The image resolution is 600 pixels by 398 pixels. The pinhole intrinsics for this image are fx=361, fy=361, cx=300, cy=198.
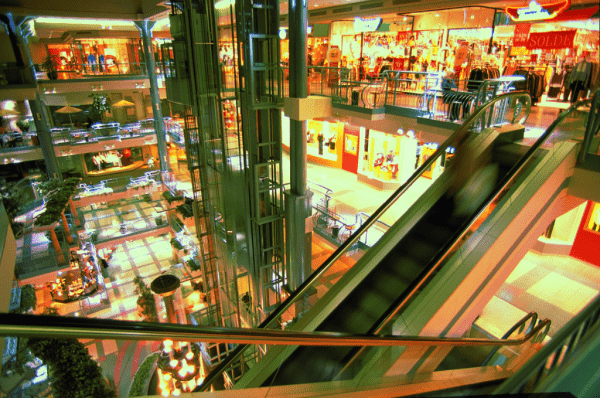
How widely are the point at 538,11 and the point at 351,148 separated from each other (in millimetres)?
9083

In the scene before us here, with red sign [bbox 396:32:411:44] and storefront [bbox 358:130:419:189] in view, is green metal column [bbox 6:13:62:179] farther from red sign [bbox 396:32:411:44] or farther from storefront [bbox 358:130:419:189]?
red sign [bbox 396:32:411:44]

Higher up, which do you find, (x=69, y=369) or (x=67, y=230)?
(x=69, y=369)

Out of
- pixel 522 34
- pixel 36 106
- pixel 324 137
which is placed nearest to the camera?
pixel 522 34

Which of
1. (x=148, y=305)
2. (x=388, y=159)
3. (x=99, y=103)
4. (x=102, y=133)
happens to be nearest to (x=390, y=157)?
(x=388, y=159)

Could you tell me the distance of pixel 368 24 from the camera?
11.2m

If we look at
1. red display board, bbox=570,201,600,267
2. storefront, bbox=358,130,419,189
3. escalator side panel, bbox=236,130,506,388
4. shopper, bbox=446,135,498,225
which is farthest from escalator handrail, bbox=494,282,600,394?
storefront, bbox=358,130,419,189

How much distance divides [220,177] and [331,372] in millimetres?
4728

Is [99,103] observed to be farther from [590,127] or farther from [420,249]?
[590,127]

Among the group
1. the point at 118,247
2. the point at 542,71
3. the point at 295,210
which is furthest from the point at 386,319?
the point at 118,247

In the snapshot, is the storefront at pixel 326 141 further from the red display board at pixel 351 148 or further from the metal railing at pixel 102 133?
the metal railing at pixel 102 133

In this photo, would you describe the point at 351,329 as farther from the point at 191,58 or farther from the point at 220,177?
the point at 191,58

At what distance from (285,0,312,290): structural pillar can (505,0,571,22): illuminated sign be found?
9.37 feet

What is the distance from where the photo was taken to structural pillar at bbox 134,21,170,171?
1286 cm

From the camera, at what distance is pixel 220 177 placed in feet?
22.7
